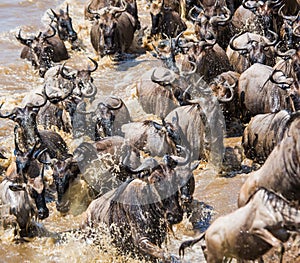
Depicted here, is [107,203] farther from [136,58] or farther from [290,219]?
[136,58]

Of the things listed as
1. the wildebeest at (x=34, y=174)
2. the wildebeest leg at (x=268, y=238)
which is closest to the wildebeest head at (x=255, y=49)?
the wildebeest at (x=34, y=174)

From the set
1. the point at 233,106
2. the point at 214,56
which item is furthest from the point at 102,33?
the point at 233,106

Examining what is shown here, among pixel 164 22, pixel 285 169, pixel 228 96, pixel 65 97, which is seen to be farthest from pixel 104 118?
pixel 285 169

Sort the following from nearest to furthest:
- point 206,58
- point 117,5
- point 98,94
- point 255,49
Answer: point 206,58 → point 255,49 → point 98,94 → point 117,5

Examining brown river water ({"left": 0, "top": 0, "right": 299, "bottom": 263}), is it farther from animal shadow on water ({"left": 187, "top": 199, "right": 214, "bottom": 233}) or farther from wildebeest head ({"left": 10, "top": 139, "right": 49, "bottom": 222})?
wildebeest head ({"left": 10, "top": 139, "right": 49, "bottom": 222})

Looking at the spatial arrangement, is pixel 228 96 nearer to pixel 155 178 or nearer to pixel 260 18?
pixel 260 18

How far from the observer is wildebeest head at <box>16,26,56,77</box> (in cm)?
1590

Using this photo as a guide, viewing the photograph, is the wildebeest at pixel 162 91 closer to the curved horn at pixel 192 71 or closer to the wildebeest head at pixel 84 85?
the curved horn at pixel 192 71

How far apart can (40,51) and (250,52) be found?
489 cm

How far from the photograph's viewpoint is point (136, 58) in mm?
16422

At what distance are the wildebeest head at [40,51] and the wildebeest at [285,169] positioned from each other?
9099mm

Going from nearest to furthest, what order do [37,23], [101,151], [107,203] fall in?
[107,203], [101,151], [37,23]

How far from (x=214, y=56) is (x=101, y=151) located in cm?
361

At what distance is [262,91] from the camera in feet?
40.6
